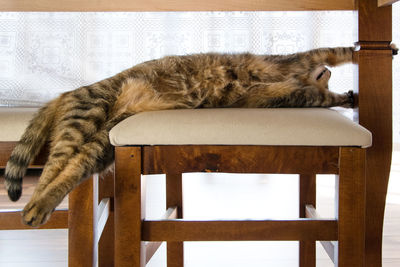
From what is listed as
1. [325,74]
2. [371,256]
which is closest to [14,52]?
[325,74]

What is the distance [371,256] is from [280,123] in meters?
0.55

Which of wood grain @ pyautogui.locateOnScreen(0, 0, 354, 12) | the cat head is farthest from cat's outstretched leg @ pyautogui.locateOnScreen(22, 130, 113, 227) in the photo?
the cat head

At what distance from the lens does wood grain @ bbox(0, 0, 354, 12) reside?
130 centimetres

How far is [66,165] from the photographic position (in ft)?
3.13

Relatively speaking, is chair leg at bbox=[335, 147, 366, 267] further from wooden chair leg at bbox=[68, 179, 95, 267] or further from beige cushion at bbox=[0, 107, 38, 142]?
beige cushion at bbox=[0, 107, 38, 142]

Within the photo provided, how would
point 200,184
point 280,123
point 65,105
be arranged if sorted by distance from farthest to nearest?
point 200,184 < point 65,105 < point 280,123

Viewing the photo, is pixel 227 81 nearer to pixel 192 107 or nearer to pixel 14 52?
pixel 192 107

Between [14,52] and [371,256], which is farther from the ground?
[14,52]

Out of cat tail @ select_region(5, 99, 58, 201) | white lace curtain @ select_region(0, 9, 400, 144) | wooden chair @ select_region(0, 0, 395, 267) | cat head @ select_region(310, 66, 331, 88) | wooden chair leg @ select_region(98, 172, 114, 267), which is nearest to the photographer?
cat tail @ select_region(5, 99, 58, 201)

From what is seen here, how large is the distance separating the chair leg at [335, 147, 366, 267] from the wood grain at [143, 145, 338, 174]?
27 mm

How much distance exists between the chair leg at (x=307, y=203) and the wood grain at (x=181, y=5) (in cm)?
58

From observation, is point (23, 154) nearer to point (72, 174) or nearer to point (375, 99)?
point (72, 174)

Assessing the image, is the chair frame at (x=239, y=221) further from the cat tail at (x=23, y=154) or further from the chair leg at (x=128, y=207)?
the cat tail at (x=23, y=154)

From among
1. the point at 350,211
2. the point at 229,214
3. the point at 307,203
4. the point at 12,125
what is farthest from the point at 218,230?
the point at 229,214
